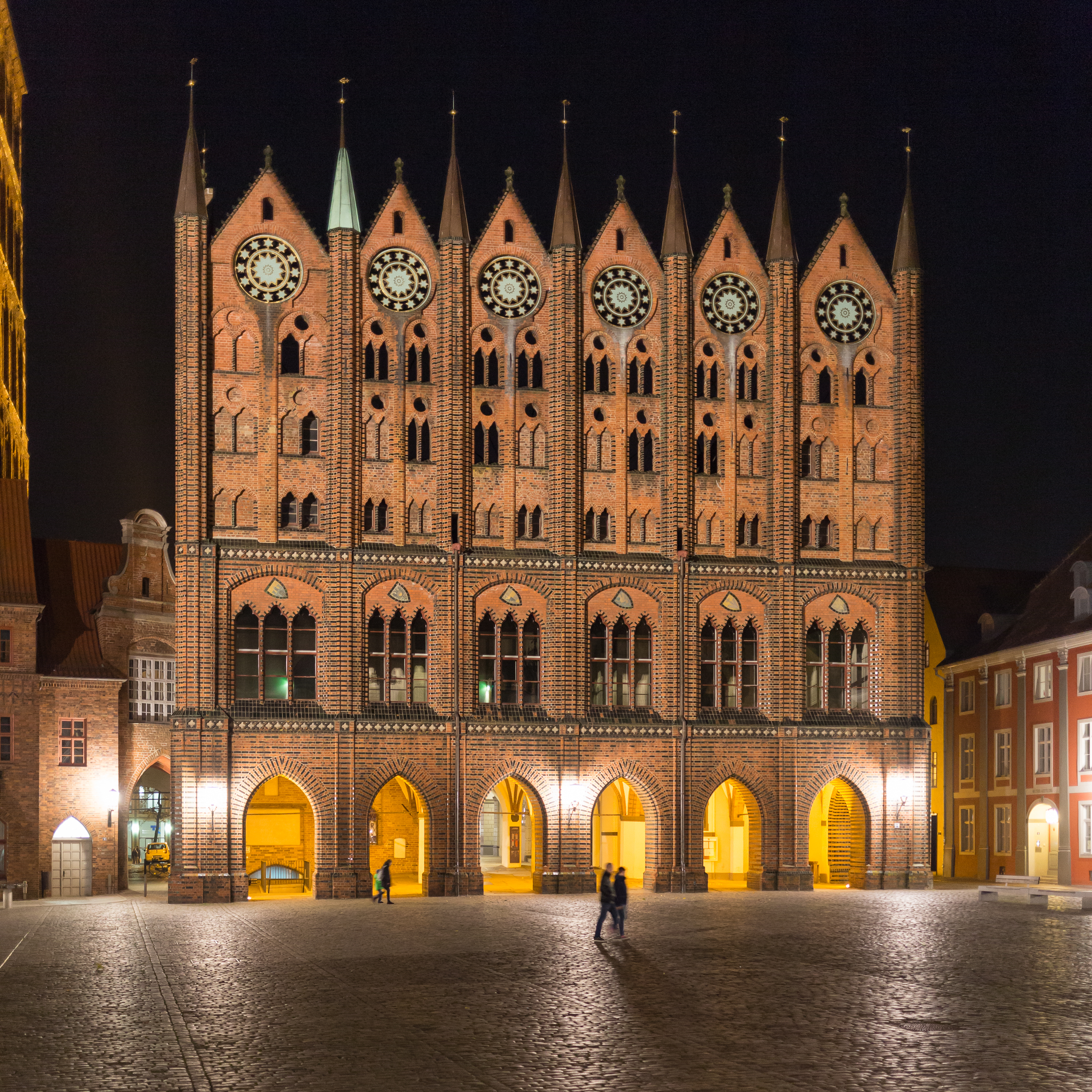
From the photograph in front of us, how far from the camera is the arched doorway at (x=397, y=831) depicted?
206 ft

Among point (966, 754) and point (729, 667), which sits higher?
point (729, 667)

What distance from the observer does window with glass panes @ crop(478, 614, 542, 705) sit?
179ft

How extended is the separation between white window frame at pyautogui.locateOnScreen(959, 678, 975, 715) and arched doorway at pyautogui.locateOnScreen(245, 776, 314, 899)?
27.7 meters

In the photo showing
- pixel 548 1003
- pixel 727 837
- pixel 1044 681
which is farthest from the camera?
pixel 727 837

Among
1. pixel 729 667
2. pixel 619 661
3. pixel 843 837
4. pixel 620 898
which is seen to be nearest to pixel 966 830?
pixel 843 837

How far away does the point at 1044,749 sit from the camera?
201 ft

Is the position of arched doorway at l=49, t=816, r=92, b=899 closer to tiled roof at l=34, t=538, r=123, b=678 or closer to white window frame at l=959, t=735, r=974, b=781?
tiled roof at l=34, t=538, r=123, b=678

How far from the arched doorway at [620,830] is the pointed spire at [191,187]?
24.7 m

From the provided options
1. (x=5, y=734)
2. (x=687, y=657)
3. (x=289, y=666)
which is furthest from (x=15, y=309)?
(x=687, y=657)

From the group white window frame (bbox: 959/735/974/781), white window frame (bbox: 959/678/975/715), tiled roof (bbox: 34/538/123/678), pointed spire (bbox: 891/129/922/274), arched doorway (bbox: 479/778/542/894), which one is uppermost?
pointed spire (bbox: 891/129/922/274)

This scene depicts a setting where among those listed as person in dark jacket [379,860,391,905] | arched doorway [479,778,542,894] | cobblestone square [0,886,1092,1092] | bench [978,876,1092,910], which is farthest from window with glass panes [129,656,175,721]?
bench [978,876,1092,910]

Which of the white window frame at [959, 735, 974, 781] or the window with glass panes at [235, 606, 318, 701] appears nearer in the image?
the window with glass panes at [235, 606, 318, 701]

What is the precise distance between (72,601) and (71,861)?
33.4 ft

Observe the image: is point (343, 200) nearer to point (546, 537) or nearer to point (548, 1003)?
point (546, 537)
